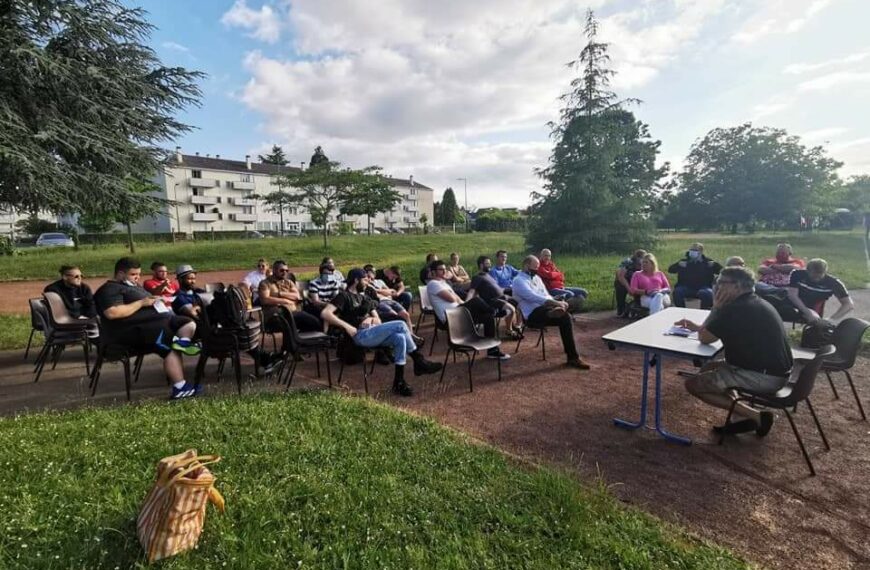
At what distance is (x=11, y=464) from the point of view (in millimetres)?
3336

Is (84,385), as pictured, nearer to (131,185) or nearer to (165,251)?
(131,185)

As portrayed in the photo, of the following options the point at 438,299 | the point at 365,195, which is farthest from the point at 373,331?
the point at 365,195

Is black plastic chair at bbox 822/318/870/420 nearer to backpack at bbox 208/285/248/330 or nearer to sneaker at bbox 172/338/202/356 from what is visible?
backpack at bbox 208/285/248/330

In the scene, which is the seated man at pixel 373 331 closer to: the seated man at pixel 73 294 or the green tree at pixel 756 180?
the seated man at pixel 73 294

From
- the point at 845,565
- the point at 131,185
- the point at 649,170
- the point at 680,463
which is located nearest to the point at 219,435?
the point at 680,463

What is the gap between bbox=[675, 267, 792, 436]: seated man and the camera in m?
3.79

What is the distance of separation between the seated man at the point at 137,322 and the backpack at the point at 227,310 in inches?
20.2

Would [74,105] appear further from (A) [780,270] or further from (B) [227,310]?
(A) [780,270]

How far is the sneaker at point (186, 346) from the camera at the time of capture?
16.9ft

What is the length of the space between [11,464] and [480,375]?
4.57 metres

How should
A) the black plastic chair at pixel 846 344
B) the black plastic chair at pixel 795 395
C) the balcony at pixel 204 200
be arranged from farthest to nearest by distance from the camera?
the balcony at pixel 204 200, the black plastic chair at pixel 846 344, the black plastic chair at pixel 795 395

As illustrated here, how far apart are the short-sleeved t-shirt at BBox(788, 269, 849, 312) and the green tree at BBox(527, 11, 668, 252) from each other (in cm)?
1431

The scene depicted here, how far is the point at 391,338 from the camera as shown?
548 centimetres

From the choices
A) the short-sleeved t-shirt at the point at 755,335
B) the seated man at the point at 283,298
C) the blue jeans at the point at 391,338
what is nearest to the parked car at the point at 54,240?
the seated man at the point at 283,298
